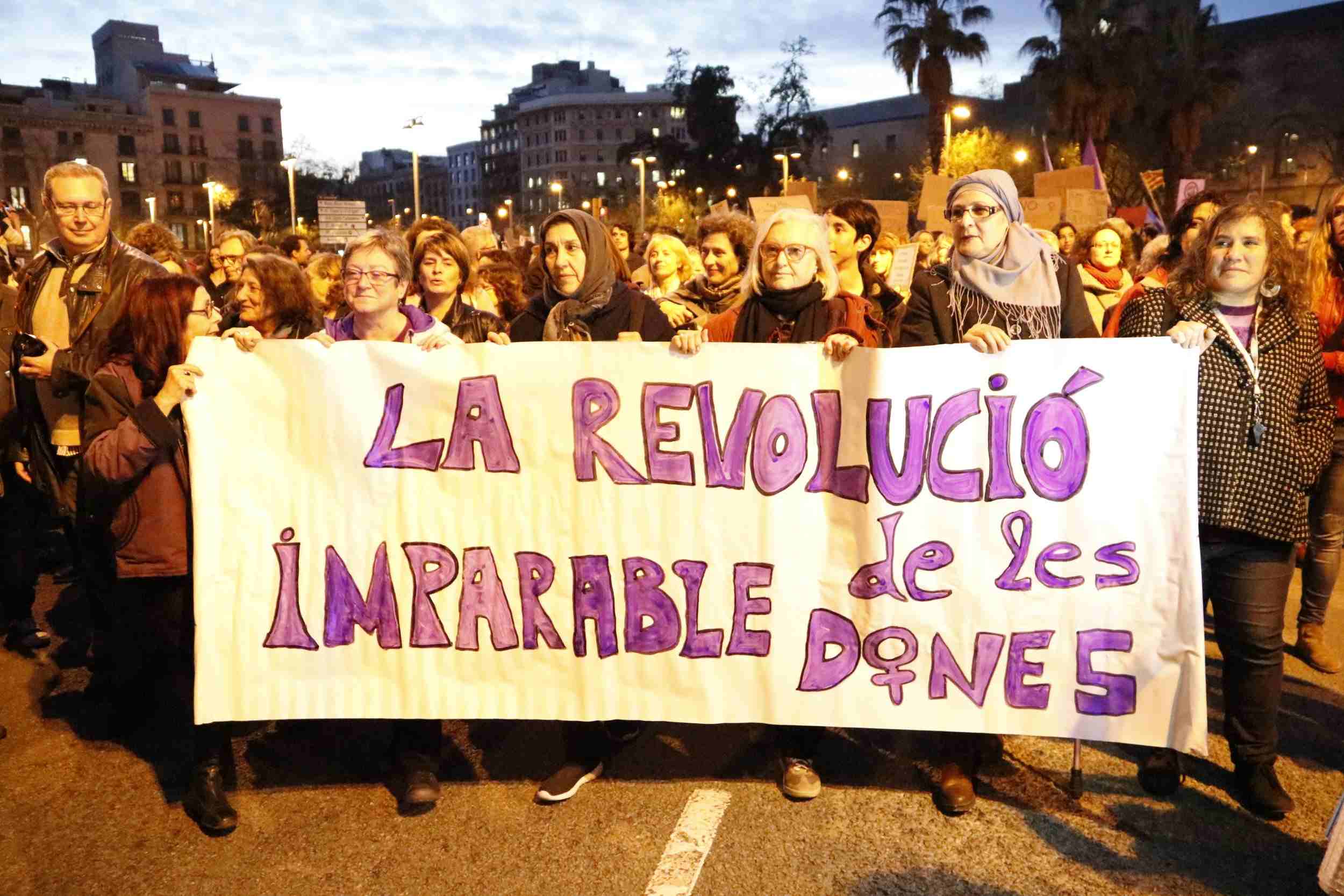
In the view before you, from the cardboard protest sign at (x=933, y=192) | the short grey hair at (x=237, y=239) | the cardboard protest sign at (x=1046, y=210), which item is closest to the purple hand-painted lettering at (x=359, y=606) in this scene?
the short grey hair at (x=237, y=239)

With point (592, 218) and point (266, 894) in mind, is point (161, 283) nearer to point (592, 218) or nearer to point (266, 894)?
point (592, 218)

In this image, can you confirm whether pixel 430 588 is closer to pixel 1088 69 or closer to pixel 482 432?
pixel 482 432

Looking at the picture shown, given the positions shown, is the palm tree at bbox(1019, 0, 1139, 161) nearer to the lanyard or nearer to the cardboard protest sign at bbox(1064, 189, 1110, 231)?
the cardboard protest sign at bbox(1064, 189, 1110, 231)

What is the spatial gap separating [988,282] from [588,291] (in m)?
1.31

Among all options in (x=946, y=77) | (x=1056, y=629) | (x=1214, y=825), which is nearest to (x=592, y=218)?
(x=1056, y=629)

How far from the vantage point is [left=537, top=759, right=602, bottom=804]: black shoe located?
3.30 m

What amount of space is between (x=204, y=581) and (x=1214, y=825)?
3.03 m

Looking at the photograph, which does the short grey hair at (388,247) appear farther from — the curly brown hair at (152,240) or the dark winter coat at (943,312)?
the curly brown hair at (152,240)

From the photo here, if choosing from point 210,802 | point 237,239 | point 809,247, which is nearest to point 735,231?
point 809,247

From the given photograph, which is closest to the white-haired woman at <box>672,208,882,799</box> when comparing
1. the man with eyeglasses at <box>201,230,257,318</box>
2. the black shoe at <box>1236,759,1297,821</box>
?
the black shoe at <box>1236,759,1297,821</box>

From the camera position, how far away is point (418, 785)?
3289mm

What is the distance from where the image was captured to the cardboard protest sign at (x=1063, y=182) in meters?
11.0

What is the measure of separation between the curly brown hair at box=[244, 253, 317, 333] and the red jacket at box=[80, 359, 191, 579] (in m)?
0.71

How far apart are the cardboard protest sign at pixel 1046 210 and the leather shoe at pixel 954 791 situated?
28.3 ft
